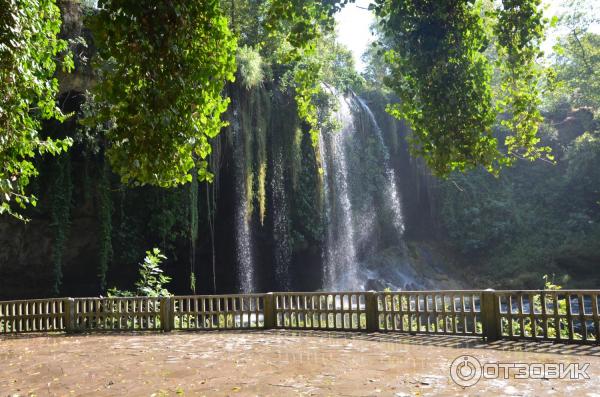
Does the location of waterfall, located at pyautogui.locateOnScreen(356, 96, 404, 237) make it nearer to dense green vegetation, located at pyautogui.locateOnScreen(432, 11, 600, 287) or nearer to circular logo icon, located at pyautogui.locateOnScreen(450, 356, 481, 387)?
dense green vegetation, located at pyautogui.locateOnScreen(432, 11, 600, 287)

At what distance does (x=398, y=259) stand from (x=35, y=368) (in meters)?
22.1

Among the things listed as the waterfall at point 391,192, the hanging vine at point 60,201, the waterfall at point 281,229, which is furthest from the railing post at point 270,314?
the waterfall at point 391,192

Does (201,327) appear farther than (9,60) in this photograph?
Yes

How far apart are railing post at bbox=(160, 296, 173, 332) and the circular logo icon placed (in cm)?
624

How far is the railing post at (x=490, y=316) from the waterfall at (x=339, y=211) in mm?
13732

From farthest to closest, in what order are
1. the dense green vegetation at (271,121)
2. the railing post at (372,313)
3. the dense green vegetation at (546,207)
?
1. the dense green vegetation at (546,207)
2. the railing post at (372,313)
3. the dense green vegetation at (271,121)

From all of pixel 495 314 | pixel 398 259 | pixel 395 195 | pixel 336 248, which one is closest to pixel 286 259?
pixel 336 248

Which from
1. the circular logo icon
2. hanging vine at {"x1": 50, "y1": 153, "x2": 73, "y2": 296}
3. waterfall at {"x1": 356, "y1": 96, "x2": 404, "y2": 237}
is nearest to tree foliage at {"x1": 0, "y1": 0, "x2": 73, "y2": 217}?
the circular logo icon

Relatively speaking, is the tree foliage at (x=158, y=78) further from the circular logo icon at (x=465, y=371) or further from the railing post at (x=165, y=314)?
the railing post at (x=165, y=314)

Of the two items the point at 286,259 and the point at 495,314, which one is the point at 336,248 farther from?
the point at 495,314

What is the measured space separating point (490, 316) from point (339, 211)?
15.5 m

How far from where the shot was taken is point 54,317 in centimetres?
1120

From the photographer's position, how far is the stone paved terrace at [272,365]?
17.4 feet

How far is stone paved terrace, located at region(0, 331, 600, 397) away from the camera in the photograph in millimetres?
5312
